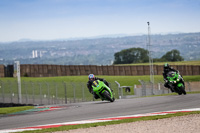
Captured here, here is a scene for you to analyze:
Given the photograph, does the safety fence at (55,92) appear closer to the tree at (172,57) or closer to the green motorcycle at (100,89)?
the green motorcycle at (100,89)

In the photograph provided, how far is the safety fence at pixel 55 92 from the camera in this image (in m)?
32.2

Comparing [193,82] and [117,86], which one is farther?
[193,82]

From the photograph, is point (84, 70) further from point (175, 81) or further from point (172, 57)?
point (172, 57)

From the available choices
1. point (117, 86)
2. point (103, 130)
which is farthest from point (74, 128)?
point (117, 86)

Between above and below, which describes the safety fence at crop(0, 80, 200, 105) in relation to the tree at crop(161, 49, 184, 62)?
below

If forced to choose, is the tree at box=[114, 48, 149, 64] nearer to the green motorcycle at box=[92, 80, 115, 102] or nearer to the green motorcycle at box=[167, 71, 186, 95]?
the green motorcycle at box=[167, 71, 186, 95]

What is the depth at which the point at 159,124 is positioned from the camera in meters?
10.8

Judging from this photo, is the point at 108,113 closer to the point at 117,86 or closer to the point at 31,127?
the point at 31,127

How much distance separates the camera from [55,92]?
33969 millimetres

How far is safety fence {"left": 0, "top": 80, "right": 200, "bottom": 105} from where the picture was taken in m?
32.2

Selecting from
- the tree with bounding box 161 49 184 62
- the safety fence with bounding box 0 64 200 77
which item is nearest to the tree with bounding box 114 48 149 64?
the tree with bounding box 161 49 184 62

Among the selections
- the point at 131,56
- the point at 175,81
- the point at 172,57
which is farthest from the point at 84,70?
the point at 131,56

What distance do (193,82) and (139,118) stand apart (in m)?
45.2

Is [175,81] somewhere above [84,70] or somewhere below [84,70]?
above
